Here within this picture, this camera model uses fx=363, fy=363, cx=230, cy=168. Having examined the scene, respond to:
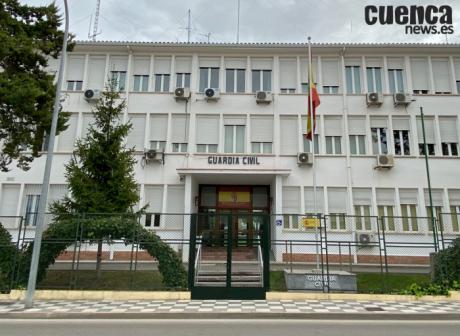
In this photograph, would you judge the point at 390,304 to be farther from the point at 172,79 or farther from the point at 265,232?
the point at 172,79

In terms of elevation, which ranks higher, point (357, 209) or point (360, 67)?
point (360, 67)

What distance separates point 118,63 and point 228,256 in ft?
54.4

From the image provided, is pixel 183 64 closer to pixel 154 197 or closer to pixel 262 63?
pixel 262 63

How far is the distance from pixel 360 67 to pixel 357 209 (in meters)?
9.01

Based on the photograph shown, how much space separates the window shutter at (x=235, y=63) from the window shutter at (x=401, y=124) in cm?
989

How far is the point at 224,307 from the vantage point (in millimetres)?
10016

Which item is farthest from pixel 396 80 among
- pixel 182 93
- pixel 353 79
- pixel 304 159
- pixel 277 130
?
pixel 182 93

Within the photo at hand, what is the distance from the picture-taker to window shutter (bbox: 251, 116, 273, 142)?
22.1m

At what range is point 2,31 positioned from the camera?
11.2m

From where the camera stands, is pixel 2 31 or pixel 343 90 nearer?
pixel 2 31

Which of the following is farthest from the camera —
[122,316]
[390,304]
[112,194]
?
[112,194]

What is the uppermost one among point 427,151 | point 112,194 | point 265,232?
point 427,151

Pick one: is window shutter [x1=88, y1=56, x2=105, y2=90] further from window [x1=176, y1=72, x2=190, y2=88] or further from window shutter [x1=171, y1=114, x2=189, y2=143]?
window shutter [x1=171, y1=114, x2=189, y2=143]
